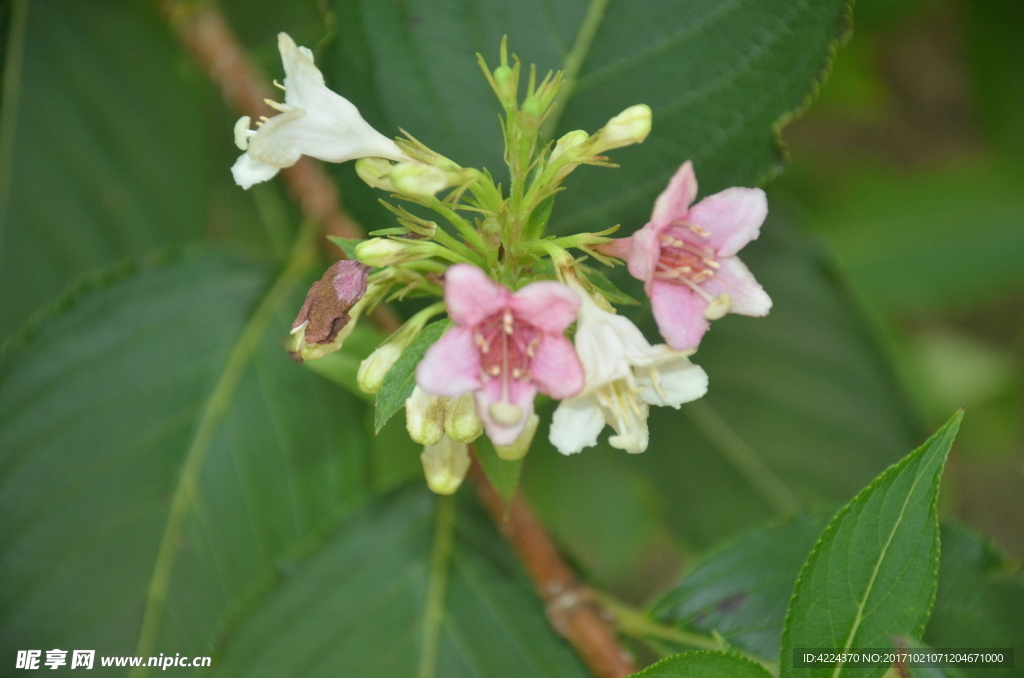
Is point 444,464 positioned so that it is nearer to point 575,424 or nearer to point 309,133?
point 575,424

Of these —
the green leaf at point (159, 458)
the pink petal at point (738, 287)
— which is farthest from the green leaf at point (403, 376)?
the green leaf at point (159, 458)

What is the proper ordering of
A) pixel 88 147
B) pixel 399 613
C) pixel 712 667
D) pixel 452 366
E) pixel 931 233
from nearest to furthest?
pixel 452 366 → pixel 712 667 → pixel 399 613 → pixel 88 147 → pixel 931 233

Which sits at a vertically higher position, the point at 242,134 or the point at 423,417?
the point at 242,134

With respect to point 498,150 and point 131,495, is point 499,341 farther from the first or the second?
point 131,495

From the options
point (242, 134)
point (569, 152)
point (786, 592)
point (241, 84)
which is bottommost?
point (786, 592)

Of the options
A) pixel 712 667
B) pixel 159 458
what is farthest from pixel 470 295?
pixel 159 458

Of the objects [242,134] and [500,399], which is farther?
[242,134]

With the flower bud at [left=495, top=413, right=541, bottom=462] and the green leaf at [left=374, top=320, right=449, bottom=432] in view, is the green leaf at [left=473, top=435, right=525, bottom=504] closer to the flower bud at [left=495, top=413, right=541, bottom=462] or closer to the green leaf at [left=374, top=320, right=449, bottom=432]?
the flower bud at [left=495, top=413, right=541, bottom=462]

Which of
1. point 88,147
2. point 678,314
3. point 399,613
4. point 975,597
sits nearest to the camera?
point 678,314
